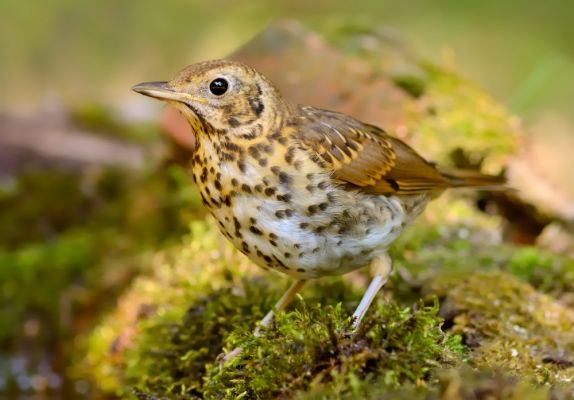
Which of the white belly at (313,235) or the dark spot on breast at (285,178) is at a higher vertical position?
the dark spot on breast at (285,178)

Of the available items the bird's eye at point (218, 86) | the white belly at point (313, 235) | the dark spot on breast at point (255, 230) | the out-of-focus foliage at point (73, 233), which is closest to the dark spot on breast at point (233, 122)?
the bird's eye at point (218, 86)

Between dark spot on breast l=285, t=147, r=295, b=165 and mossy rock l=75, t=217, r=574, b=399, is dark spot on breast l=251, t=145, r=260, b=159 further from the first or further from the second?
mossy rock l=75, t=217, r=574, b=399

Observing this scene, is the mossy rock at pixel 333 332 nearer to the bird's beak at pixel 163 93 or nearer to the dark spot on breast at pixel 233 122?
the dark spot on breast at pixel 233 122

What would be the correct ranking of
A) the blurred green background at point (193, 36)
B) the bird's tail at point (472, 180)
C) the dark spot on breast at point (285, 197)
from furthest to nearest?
the blurred green background at point (193, 36), the bird's tail at point (472, 180), the dark spot on breast at point (285, 197)

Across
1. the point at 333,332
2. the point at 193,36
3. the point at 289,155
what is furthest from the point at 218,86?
the point at 193,36

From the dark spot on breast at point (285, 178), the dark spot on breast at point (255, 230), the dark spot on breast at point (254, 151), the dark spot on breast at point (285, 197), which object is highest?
the dark spot on breast at point (254, 151)

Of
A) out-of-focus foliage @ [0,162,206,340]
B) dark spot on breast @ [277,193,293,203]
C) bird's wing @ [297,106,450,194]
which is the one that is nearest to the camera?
dark spot on breast @ [277,193,293,203]

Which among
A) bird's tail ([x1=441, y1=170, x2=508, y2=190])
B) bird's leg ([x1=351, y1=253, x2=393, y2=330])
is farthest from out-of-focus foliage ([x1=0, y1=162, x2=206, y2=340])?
bird's leg ([x1=351, y1=253, x2=393, y2=330])
